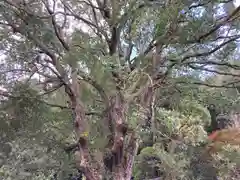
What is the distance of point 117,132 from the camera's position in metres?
3.04

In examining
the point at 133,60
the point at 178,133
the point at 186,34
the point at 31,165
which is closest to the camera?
the point at 186,34

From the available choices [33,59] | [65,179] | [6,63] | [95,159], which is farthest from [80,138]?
[65,179]

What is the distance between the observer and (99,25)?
13.4ft

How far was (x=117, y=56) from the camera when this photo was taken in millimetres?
3299

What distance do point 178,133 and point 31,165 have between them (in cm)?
277

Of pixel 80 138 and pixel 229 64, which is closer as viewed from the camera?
pixel 80 138

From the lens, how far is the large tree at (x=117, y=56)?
294 cm

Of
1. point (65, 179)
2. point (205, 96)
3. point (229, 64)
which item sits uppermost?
point (229, 64)

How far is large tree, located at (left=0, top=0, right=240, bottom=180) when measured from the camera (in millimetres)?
2938

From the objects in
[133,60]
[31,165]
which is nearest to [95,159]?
[133,60]

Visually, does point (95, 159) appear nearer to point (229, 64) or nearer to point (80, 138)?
point (80, 138)

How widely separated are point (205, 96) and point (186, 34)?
4.32 ft

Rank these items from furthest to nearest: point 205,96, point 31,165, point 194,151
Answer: point 194,151 → point 31,165 → point 205,96

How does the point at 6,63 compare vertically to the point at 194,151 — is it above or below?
above
